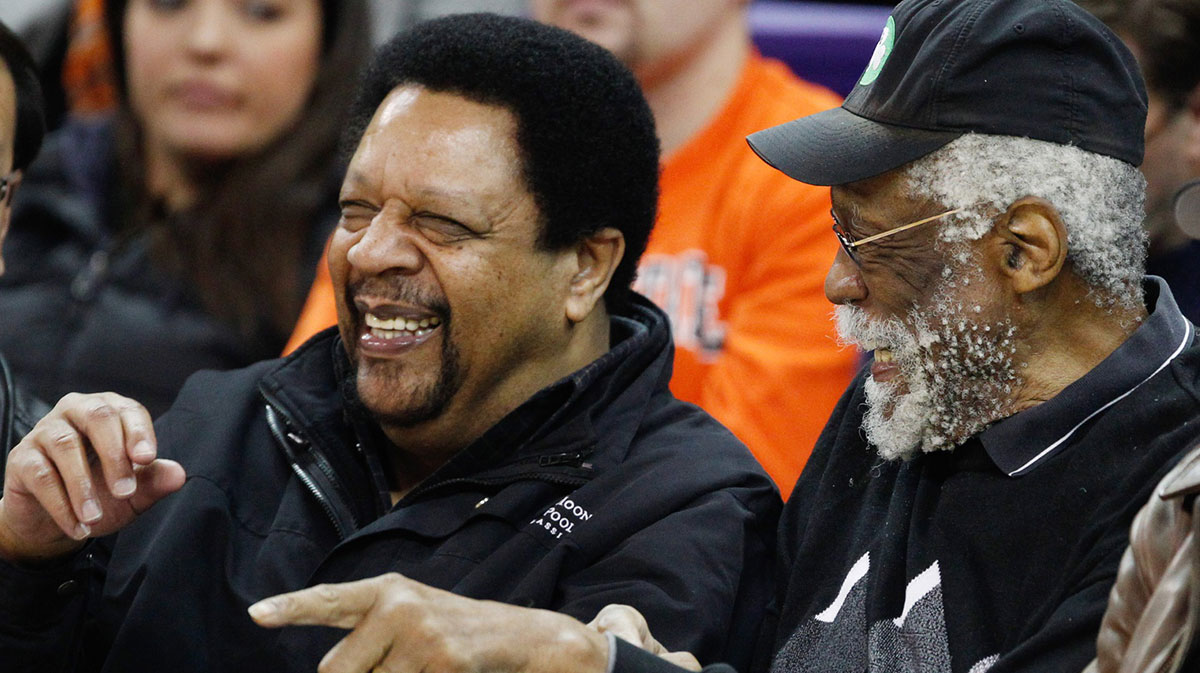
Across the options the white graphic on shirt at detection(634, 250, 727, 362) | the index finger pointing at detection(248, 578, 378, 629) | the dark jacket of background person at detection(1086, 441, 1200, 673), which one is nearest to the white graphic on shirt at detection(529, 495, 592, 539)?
the index finger pointing at detection(248, 578, 378, 629)

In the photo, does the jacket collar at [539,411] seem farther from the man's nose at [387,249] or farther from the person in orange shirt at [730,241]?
the person in orange shirt at [730,241]

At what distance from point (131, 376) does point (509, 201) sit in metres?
1.50

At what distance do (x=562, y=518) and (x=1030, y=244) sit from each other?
735mm

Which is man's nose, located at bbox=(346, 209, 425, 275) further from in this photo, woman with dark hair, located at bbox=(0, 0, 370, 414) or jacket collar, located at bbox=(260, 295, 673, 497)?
woman with dark hair, located at bbox=(0, 0, 370, 414)

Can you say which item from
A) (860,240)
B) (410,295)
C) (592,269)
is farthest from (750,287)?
(860,240)

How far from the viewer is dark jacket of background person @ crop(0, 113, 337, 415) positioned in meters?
3.49

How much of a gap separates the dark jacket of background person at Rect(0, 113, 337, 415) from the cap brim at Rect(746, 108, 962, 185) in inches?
69.6

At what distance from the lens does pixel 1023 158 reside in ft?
6.29

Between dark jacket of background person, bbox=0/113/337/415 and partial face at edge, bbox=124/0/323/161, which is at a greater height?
partial face at edge, bbox=124/0/323/161

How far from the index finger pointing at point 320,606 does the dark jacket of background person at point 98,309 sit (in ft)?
6.27

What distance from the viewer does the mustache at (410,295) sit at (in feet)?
7.54

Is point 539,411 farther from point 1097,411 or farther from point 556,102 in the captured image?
point 1097,411

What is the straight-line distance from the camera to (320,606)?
5.22 ft

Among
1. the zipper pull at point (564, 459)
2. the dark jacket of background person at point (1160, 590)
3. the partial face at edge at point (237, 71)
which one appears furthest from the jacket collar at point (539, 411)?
the partial face at edge at point (237, 71)
